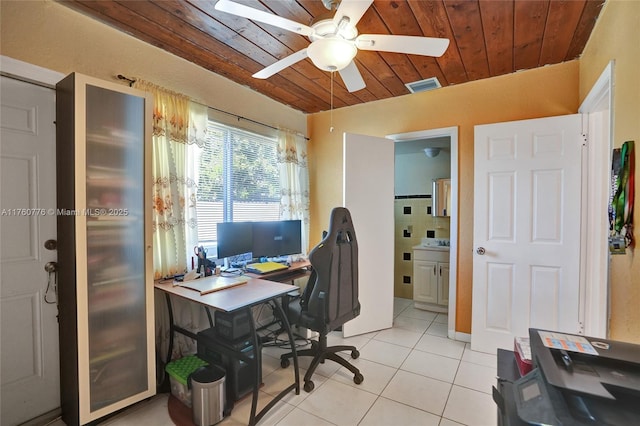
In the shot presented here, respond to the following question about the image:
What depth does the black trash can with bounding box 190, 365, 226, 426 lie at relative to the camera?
1.69 m

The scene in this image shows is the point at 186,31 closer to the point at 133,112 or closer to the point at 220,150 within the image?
the point at 133,112

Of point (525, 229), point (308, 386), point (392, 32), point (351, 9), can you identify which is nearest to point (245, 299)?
point (308, 386)

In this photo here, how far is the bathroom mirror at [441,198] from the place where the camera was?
403cm

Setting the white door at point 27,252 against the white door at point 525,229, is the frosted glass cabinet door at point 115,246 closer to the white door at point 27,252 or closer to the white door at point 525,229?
the white door at point 27,252

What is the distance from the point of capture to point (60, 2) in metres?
1.77

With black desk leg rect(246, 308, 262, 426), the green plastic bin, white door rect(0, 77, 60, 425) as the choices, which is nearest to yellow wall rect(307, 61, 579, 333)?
black desk leg rect(246, 308, 262, 426)

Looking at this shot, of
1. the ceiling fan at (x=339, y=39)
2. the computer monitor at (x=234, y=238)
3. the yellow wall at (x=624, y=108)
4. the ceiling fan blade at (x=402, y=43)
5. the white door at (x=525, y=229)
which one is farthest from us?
the computer monitor at (x=234, y=238)


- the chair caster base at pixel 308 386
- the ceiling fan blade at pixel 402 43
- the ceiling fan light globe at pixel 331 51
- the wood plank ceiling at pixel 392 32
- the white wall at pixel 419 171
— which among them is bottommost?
the chair caster base at pixel 308 386

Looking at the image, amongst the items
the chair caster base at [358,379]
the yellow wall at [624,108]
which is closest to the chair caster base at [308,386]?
the chair caster base at [358,379]

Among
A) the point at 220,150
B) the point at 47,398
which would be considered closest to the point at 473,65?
the point at 220,150

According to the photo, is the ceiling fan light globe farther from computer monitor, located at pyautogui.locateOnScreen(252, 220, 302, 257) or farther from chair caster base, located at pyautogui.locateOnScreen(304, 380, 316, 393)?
chair caster base, located at pyautogui.locateOnScreen(304, 380, 316, 393)

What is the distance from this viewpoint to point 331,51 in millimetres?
1579

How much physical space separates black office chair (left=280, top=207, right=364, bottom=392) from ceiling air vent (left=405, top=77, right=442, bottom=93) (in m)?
1.63

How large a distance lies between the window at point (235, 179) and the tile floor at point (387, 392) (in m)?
1.38
